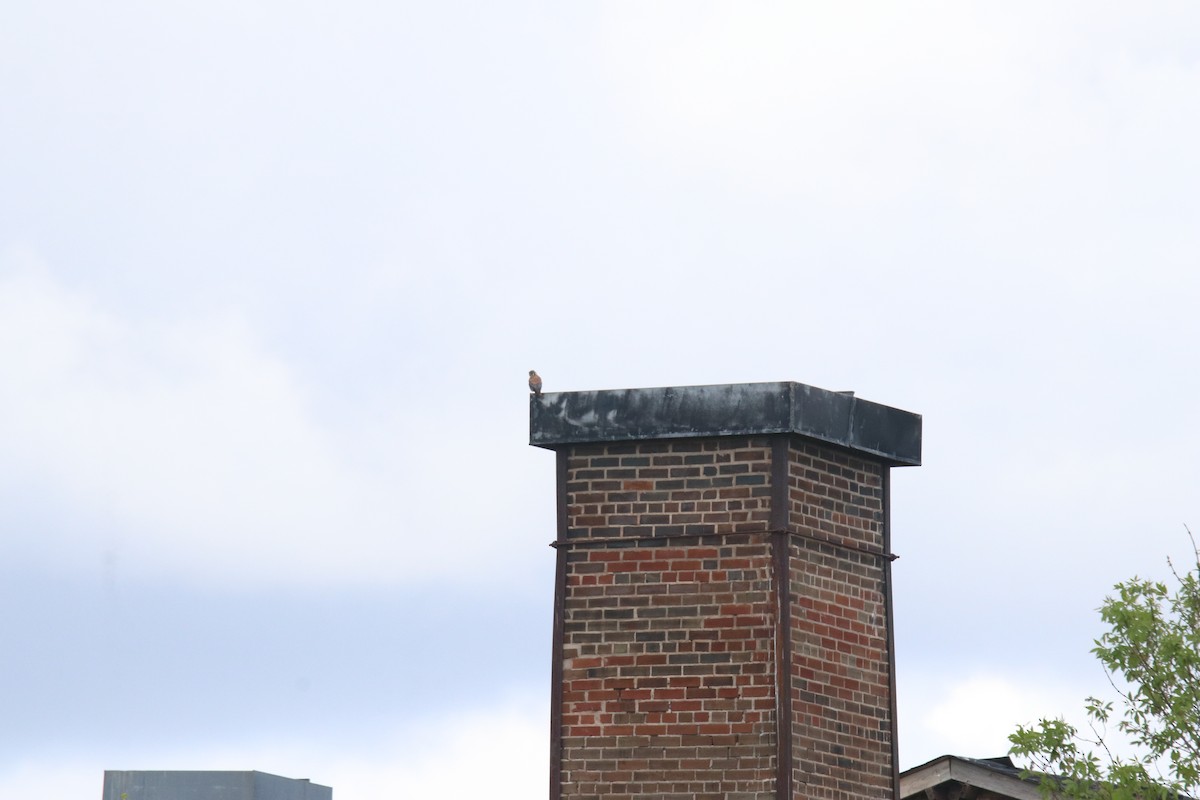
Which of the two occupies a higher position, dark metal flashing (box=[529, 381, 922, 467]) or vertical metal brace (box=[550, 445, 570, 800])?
dark metal flashing (box=[529, 381, 922, 467])

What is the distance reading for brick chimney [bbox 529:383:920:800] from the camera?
15.8 metres

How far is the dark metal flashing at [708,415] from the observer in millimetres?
16234

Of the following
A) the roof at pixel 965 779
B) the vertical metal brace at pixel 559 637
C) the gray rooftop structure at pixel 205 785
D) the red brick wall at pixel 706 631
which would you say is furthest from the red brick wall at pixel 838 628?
the gray rooftop structure at pixel 205 785

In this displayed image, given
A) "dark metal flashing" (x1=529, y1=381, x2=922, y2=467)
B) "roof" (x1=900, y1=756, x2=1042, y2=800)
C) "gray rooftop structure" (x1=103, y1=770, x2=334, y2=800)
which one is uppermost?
"dark metal flashing" (x1=529, y1=381, x2=922, y2=467)

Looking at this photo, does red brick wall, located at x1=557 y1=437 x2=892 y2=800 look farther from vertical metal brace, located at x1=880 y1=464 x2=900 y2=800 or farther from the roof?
the roof

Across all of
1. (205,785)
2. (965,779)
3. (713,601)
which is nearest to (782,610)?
(713,601)

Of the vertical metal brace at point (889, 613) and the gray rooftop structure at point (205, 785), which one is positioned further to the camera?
the gray rooftop structure at point (205, 785)

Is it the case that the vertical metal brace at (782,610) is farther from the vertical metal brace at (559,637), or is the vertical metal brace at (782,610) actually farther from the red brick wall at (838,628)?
the vertical metal brace at (559,637)

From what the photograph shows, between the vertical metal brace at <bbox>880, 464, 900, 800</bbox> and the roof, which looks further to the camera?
the roof

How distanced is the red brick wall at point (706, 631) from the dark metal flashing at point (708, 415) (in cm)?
14

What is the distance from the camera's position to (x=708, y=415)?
1636 cm

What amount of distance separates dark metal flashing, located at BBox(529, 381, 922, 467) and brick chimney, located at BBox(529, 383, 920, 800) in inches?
0.6

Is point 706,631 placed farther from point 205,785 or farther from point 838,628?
point 205,785

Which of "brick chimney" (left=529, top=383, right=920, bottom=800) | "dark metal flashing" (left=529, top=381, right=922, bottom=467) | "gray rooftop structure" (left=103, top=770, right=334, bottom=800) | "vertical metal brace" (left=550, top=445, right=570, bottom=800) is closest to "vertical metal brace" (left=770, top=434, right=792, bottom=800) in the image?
"brick chimney" (left=529, top=383, right=920, bottom=800)
